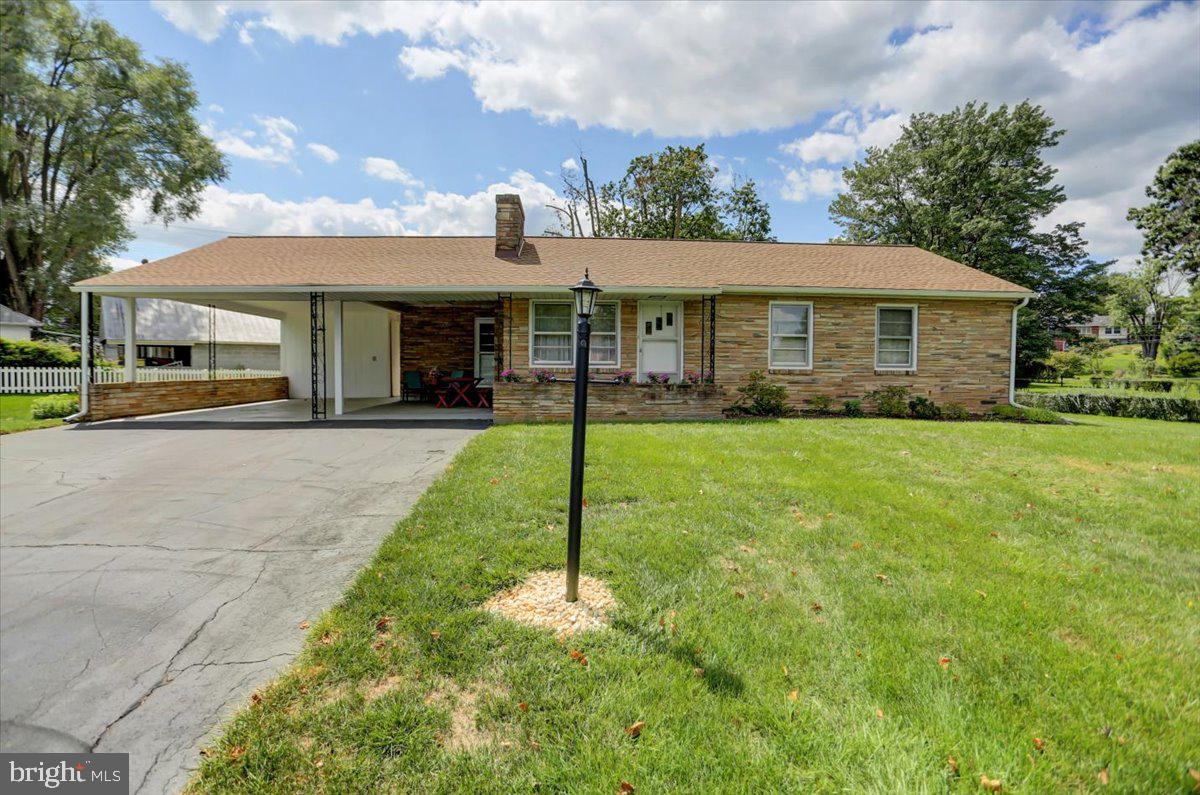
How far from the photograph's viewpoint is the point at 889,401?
12172 mm

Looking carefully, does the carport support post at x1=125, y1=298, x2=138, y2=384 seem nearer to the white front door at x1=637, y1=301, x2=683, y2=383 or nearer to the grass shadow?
the white front door at x1=637, y1=301, x2=683, y2=383

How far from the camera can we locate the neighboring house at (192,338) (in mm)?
27406

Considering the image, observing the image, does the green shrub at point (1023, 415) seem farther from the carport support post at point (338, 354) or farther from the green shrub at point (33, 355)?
the green shrub at point (33, 355)

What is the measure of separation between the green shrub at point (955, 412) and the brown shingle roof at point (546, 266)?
284 cm

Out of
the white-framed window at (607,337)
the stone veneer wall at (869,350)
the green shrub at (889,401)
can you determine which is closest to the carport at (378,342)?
the white-framed window at (607,337)

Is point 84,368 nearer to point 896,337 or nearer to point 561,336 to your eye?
point 561,336

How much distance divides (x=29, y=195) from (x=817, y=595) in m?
35.7

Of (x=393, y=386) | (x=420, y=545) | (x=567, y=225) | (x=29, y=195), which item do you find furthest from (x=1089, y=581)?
(x=29, y=195)

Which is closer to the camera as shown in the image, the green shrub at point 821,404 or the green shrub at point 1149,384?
the green shrub at point 821,404

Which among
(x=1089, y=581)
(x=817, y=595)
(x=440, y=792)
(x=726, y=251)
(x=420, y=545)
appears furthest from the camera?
(x=726, y=251)

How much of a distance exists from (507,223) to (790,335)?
26.0ft

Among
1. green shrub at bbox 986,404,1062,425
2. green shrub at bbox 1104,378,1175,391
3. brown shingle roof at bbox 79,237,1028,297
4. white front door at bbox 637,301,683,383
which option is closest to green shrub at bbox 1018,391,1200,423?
green shrub at bbox 986,404,1062,425

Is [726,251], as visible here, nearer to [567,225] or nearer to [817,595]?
[817,595]

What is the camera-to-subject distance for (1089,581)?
11.3 ft
